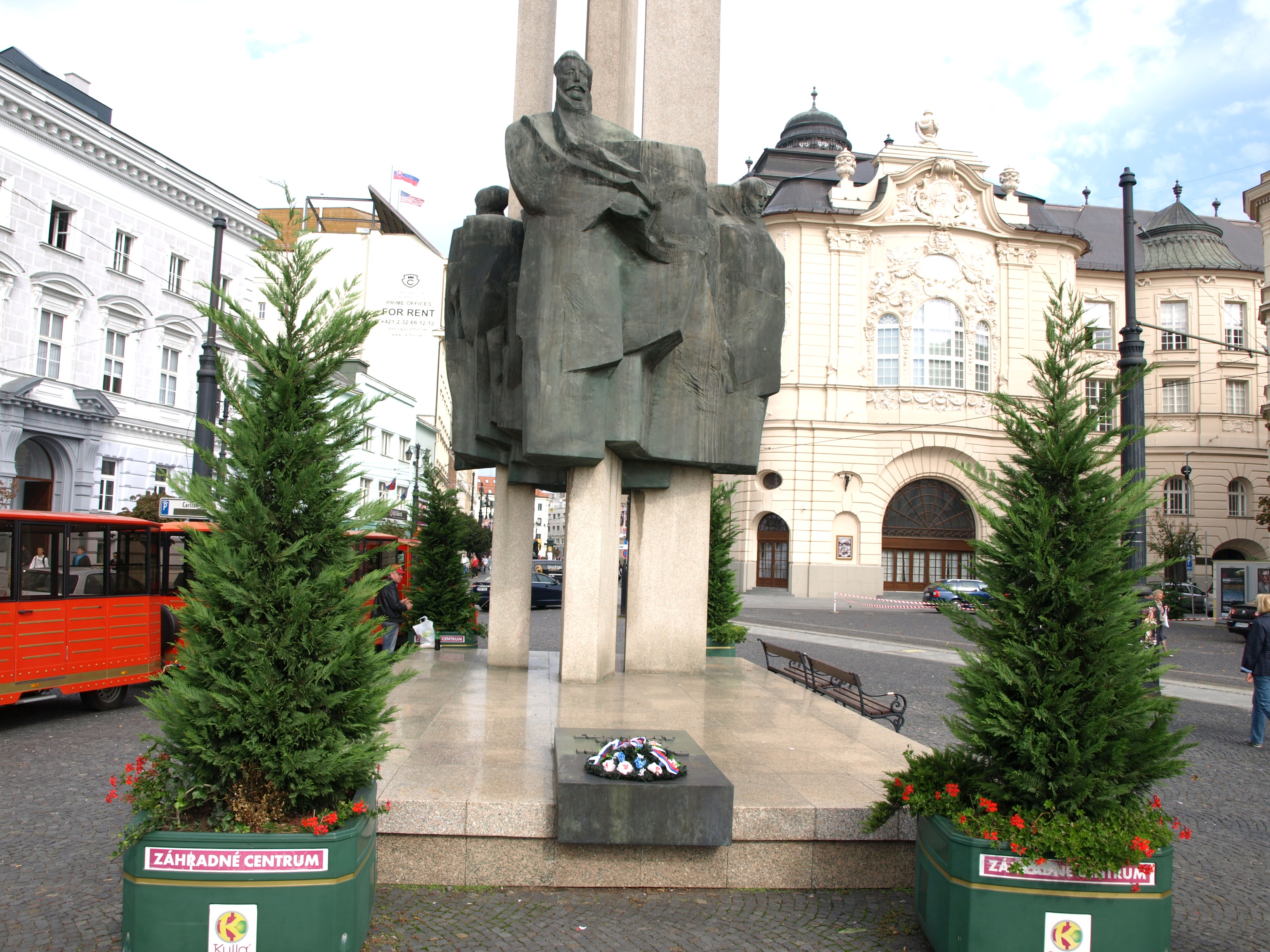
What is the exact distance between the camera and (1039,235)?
4353 centimetres

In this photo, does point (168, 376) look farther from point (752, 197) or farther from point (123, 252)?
point (752, 197)

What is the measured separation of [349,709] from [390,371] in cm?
5514

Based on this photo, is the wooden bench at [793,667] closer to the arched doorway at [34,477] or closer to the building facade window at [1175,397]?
the arched doorway at [34,477]

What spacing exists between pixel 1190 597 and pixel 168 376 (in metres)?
39.5

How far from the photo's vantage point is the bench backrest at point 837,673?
1043 cm

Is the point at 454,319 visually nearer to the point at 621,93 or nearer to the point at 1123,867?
the point at 621,93

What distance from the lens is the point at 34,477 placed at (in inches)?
1145

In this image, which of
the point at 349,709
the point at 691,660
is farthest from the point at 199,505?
the point at 691,660

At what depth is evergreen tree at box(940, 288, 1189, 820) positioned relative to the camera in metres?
4.62

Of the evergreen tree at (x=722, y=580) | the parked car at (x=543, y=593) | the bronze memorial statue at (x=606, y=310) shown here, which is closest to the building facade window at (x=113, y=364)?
the parked car at (x=543, y=593)

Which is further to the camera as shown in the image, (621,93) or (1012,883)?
(621,93)

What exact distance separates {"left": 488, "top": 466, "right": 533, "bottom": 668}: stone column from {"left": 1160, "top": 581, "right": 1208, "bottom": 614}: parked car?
30829mm

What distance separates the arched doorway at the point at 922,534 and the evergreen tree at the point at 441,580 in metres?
30.8

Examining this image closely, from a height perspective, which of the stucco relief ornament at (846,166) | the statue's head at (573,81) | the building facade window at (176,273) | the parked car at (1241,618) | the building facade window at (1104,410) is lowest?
the parked car at (1241,618)
